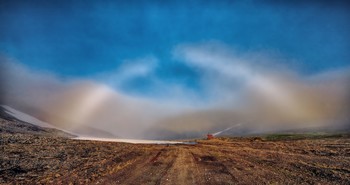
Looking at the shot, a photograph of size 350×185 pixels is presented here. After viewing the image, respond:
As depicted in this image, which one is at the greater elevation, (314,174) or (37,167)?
(37,167)

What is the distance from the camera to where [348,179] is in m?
15.1

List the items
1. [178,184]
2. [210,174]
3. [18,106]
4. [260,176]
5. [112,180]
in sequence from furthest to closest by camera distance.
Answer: [18,106]
[210,174]
[260,176]
[112,180]
[178,184]

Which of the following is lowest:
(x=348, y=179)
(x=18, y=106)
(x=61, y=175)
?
(x=348, y=179)

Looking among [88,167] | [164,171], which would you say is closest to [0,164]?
[88,167]

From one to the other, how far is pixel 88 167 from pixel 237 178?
12.3 meters

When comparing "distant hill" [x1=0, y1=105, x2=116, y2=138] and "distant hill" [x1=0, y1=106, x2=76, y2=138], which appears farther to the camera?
"distant hill" [x1=0, y1=105, x2=116, y2=138]

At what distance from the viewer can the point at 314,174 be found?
1695 centimetres

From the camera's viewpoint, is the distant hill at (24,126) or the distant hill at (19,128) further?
the distant hill at (24,126)

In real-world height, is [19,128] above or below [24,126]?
below

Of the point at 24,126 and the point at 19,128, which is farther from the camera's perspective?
the point at 24,126

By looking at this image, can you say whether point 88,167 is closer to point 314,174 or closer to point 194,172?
point 194,172

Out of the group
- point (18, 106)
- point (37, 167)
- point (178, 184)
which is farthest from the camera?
point (18, 106)

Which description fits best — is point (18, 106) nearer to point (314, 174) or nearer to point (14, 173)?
point (14, 173)

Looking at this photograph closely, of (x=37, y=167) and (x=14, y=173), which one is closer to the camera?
(x=14, y=173)
